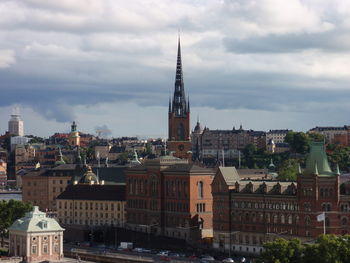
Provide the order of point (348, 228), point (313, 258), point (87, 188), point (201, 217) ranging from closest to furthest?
point (313, 258) < point (348, 228) < point (201, 217) < point (87, 188)

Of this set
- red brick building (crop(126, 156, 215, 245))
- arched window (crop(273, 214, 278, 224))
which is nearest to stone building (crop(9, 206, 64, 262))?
red brick building (crop(126, 156, 215, 245))

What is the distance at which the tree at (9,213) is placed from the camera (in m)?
137

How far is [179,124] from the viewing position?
195 metres

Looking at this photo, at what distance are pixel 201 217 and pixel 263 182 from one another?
1506 cm

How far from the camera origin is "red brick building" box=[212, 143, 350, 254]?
370 feet

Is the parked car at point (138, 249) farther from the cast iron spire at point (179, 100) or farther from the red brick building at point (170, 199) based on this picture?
the cast iron spire at point (179, 100)

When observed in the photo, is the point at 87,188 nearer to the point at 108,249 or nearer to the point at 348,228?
the point at 108,249

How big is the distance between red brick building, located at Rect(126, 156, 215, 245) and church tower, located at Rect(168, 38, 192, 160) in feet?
153

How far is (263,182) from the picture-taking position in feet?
408

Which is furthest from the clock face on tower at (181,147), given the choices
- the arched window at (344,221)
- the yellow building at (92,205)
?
the arched window at (344,221)

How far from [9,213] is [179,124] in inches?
2540

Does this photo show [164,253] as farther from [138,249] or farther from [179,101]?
[179,101]

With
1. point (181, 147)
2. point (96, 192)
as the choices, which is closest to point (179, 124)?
point (181, 147)

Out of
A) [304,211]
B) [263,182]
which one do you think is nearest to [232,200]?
[263,182]
